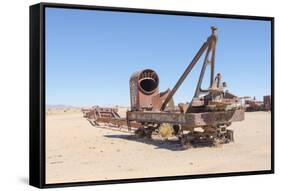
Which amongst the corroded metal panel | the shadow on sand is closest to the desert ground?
the shadow on sand

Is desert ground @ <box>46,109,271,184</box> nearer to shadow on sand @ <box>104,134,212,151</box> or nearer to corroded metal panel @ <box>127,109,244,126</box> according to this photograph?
shadow on sand @ <box>104,134,212,151</box>

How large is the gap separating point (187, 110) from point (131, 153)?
2.97 ft

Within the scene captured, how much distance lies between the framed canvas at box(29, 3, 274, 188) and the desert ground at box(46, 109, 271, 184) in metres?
0.01

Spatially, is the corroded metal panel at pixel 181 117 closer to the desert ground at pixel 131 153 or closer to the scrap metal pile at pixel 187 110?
the scrap metal pile at pixel 187 110

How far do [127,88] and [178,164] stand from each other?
112 cm

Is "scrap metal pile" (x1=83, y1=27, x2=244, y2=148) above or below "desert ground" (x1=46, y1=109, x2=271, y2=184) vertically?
above

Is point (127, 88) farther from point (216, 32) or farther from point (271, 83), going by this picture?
point (271, 83)

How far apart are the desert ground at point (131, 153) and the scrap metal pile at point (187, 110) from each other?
0.12m

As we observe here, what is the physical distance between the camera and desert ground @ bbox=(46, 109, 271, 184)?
28.0 ft

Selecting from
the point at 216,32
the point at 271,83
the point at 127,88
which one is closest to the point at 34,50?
the point at 127,88

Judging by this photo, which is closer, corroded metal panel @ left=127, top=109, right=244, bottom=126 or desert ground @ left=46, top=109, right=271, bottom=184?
desert ground @ left=46, top=109, right=271, bottom=184

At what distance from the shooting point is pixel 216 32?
31.3 ft

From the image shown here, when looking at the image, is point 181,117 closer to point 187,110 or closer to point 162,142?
point 187,110

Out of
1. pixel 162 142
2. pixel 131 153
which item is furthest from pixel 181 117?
pixel 131 153
